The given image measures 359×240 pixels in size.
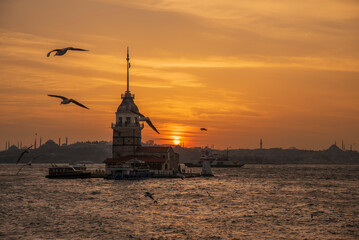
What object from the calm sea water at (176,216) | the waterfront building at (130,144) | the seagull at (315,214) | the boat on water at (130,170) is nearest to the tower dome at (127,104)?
the waterfront building at (130,144)

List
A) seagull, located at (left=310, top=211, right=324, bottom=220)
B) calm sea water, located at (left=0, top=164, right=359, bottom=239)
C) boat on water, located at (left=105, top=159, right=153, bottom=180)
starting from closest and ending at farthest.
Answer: calm sea water, located at (left=0, top=164, right=359, bottom=239)
seagull, located at (left=310, top=211, right=324, bottom=220)
boat on water, located at (left=105, top=159, right=153, bottom=180)

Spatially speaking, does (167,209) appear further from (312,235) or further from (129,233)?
(312,235)

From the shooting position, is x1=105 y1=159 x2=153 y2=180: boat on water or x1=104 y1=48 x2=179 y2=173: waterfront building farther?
x1=104 y1=48 x2=179 y2=173: waterfront building

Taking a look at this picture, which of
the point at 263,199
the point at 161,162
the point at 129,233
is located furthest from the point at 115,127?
the point at 129,233

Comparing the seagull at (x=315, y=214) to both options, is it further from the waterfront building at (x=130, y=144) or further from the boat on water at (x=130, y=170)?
the waterfront building at (x=130, y=144)

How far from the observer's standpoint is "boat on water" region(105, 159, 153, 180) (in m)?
115

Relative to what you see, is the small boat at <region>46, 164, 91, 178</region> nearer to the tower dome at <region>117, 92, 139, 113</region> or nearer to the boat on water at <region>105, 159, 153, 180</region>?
the boat on water at <region>105, 159, 153, 180</region>

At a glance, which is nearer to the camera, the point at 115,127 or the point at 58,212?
the point at 58,212

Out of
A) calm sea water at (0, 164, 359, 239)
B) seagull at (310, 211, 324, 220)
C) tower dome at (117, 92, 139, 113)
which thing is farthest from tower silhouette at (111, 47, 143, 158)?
seagull at (310, 211, 324, 220)

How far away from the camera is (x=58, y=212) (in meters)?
58.6

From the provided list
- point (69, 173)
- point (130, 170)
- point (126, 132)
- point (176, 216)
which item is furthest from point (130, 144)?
point (176, 216)

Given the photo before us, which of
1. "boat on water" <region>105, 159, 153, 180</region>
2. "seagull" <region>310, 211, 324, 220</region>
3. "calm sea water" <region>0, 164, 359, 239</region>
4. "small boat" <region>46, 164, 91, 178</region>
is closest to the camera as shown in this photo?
"calm sea water" <region>0, 164, 359, 239</region>

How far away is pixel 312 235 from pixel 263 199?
106ft

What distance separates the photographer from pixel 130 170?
116 m
